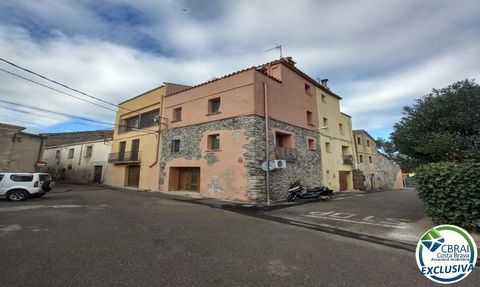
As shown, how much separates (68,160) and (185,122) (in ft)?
69.5

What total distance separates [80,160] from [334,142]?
27.6m

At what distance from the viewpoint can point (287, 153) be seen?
14.6m

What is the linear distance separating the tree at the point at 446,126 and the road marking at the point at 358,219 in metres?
2.67

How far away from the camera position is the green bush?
5.54m

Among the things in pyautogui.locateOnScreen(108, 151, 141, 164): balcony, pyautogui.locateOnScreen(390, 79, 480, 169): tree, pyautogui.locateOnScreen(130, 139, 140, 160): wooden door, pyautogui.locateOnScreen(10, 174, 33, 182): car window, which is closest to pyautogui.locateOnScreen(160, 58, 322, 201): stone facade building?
pyautogui.locateOnScreen(108, 151, 141, 164): balcony

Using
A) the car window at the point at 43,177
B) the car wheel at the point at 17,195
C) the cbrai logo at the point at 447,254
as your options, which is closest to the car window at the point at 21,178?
the car window at the point at 43,177

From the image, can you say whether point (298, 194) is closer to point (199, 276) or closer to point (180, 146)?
point (180, 146)

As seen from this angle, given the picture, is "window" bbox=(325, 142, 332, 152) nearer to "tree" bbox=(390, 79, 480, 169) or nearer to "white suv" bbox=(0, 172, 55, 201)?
"tree" bbox=(390, 79, 480, 169)

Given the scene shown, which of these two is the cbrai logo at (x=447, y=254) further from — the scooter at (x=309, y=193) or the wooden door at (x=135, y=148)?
the wooden door at (x=135, y=148)

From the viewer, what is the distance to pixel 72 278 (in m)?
3.21

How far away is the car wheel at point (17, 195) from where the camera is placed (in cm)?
1124

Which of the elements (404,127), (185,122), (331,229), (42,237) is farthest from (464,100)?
(185,122)

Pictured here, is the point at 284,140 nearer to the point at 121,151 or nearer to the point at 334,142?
the point at 334,142

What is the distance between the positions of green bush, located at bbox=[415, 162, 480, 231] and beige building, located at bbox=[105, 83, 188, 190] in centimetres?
1585
